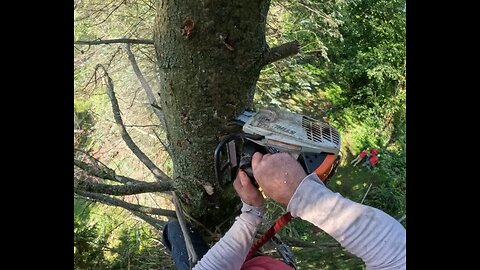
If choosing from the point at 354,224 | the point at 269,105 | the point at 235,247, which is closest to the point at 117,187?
the point at 235,247

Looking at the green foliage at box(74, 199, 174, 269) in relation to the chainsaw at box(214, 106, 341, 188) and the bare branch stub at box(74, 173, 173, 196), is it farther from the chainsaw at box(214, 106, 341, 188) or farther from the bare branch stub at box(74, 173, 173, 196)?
the chainsaw at box(214, 106, 341, 188)

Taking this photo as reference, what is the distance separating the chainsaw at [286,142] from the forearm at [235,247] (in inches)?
4.5

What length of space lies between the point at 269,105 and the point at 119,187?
8.44 feet

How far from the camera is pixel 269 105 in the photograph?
3.74 meters

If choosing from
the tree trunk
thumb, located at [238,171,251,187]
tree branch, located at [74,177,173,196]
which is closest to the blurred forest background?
tree branch, located at [74,177,173,196]

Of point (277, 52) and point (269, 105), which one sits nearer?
point (277, 52)

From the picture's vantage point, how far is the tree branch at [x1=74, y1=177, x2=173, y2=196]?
124cm

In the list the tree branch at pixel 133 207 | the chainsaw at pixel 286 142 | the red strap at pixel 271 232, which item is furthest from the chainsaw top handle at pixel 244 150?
the tree branch at pixel 133 207

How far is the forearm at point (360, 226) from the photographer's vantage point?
739mm

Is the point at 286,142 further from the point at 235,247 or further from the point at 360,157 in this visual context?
the point at 360,157

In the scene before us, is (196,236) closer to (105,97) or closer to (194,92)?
(194,92)
